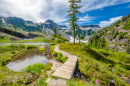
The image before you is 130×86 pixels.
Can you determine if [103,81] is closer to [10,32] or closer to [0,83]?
[0,83]

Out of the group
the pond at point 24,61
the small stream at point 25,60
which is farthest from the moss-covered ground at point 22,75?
the small stream at point 25,60

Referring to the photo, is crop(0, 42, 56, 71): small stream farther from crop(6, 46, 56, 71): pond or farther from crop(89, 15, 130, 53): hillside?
crop(89, 15, 130, 53): hillside

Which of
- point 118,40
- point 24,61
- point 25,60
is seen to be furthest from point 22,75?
point 118,40

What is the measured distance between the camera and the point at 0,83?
20.5 feet

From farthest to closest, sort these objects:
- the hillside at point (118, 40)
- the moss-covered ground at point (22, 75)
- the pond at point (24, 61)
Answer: the hillside at point (118, 40) < the pond at point (24, 61) < the moss-covered ground at point (22, 75)

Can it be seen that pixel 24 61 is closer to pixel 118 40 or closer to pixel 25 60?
pixel 25 60

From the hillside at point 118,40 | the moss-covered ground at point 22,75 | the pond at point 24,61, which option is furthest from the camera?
the hillside at point 118,40

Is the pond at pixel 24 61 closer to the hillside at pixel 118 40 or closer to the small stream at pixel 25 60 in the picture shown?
the small stream at pixel 25 60

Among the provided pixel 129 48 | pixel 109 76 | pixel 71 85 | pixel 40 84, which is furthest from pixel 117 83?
pixel 129 48

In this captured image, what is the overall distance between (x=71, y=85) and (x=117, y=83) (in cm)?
663

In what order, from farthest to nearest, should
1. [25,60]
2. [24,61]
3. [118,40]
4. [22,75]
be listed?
[118,40] → [25,60] → [24,61] → [22,75]

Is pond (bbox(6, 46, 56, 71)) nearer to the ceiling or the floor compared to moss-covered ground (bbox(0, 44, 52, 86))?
nearer to the floor

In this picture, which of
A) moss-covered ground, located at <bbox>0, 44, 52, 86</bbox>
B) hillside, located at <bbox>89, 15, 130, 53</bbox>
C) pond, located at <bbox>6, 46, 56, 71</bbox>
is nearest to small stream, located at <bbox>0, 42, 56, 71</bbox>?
pond, located at <bbox>6, 46, 56, 71</bbox>

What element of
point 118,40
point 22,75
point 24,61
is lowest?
point 24,61
